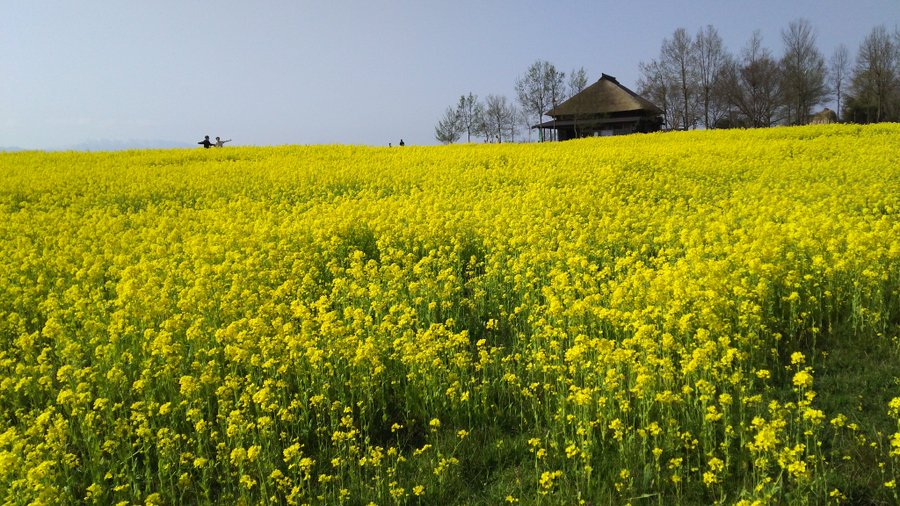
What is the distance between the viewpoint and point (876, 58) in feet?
151

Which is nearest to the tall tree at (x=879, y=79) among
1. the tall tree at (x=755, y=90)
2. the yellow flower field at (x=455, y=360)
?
the tall tree at (x=755, y=90)

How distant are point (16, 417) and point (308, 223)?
4.92m

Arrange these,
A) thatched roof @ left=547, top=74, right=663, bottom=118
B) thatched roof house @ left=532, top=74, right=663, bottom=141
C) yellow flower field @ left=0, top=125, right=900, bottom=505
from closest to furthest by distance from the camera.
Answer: yellow flower field @ left=0, top=125, right=900, bottom=505 → thatched roof @ left=547, top=74, right=663, bottom=118 → thatched roof house @ left=532, top=74, right=663, bottom=141

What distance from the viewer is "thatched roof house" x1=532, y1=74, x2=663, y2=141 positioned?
45.7 m

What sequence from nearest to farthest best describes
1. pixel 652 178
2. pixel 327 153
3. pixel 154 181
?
pixel 652 178
pixel 154 181
pixel 327 153

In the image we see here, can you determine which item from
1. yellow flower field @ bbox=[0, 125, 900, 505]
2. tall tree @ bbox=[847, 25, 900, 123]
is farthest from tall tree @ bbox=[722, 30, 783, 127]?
yellow flower field @ bbox=[0, 125, 900, 505]

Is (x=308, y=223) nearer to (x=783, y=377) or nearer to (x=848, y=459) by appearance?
(x=783, y=377)

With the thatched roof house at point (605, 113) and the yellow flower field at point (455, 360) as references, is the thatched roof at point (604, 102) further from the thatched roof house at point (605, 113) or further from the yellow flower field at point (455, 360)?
the yellow flower field at point (455, 360)

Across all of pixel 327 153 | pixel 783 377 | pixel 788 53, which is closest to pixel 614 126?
pixel 788 53

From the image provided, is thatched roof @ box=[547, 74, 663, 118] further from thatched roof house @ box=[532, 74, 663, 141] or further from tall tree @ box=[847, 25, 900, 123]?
tall tree @ box=[847, 25, 900, 123]

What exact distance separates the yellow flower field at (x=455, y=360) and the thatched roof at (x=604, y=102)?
38024mm

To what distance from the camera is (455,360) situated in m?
4.27

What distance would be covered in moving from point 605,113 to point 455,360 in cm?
4516

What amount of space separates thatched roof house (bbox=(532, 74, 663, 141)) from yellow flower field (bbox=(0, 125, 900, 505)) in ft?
125
